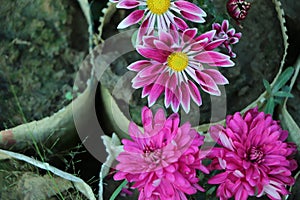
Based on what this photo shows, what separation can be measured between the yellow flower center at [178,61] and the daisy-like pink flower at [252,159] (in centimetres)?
10

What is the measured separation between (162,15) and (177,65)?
2.9 inches

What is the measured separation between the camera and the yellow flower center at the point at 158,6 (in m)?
0.76

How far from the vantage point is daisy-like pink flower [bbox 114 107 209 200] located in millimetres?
720

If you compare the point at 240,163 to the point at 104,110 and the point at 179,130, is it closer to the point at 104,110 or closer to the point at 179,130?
the point at 179,130

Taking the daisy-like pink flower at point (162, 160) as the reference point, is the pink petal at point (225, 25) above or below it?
above

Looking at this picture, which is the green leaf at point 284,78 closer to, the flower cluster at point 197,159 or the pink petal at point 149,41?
the flower cluster at point 197,159

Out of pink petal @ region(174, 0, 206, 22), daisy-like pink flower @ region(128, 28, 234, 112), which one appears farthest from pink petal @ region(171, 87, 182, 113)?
pink petal @ region(174, 0, 206, 22)

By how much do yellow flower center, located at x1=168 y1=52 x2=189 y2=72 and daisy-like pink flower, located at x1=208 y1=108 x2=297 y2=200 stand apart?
101mm

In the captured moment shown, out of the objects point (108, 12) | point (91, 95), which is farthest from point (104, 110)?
point (108, 12)

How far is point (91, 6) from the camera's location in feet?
3.07

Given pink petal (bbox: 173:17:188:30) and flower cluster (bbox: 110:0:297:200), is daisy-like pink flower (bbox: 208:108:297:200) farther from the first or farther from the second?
pink petal (bbox: 173:17:188:30)

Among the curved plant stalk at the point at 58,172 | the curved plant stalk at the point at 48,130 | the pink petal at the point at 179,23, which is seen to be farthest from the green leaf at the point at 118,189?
the pink petal at the point at 179,23

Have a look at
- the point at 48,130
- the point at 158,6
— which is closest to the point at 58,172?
the point at 48,130

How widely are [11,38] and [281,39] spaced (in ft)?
1.45
